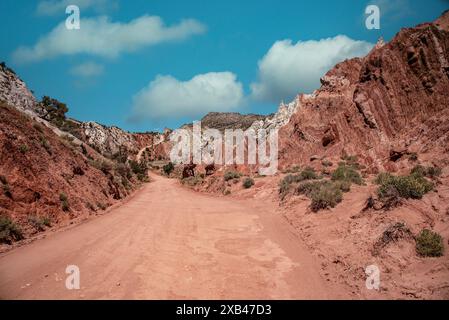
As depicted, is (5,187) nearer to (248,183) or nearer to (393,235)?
(393,235)

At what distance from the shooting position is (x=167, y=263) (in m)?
8.27

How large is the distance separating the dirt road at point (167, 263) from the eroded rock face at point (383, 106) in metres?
15.2

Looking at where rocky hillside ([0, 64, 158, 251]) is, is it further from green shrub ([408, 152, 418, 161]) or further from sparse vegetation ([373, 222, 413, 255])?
green shrub ([408, 152, 418, 161])

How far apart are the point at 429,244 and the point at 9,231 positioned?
1124 centimetres

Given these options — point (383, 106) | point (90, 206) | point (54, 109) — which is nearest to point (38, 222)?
point (90, 206)

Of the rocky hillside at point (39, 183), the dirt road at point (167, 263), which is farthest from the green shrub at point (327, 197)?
the rocky hillside at point (39, 183)

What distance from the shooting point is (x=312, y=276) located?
7699 millimetres

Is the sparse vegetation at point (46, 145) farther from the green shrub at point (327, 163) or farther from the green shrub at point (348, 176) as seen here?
the green shrub at point (327, 163)

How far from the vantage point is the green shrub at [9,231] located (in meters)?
10.5

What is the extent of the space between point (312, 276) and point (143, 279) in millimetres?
3504

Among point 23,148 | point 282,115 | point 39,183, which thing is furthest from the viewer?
point 282,115

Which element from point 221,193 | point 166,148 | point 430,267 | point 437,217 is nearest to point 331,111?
point 221,193

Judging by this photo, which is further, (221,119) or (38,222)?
(221,119)

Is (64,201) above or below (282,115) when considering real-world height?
below
